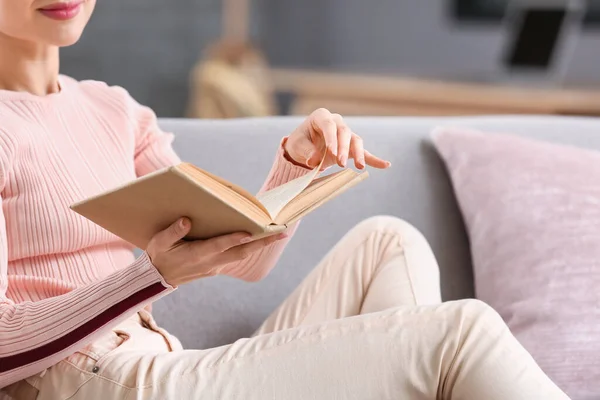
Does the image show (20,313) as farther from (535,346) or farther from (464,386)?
(535,346)

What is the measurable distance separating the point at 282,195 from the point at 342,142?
17cm

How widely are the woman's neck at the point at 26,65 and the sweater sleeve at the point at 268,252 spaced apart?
0.29 metres

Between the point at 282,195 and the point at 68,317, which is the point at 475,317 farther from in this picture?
the point at 68,317

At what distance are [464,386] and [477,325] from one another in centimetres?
6

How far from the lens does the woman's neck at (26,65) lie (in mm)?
1157

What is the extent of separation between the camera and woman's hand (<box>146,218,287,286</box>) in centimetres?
93

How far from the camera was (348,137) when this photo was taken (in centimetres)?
113

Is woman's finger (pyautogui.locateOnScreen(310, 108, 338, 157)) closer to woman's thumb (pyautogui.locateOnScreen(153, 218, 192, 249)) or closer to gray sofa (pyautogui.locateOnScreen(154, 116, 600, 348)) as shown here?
woman's thumb (pyautogui.locateOnScreen(153, 218, 192, 249))

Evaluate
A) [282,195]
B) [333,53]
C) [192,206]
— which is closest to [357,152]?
[282,195]

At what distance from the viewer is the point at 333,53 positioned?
493 centimetres

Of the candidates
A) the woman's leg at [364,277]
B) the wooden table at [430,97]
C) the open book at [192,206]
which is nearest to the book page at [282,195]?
the open book at [192,206]

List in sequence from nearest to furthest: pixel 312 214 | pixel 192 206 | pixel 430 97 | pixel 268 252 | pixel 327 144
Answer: pixel 192 206, pixel 327 144, pixel 268 252, pixel 312 214, pixel 430 97

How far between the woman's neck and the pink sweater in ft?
0.07

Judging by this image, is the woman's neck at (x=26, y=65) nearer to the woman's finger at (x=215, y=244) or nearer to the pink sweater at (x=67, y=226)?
the pink sweater at (x=67, y=226)
